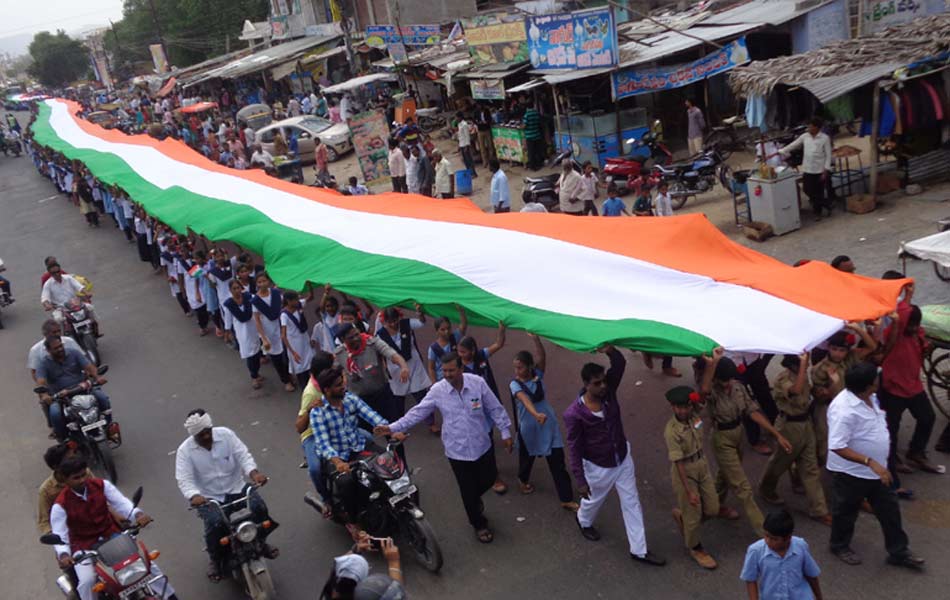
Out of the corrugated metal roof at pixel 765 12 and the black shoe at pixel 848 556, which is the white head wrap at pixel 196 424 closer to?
the black shoe at pixel 848 556

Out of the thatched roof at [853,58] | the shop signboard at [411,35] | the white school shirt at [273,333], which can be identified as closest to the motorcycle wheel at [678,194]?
the thatched roof at [853,58]

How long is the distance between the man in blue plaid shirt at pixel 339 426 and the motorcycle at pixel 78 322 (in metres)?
6.32

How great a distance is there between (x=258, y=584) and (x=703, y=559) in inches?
118

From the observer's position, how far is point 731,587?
5.06 m

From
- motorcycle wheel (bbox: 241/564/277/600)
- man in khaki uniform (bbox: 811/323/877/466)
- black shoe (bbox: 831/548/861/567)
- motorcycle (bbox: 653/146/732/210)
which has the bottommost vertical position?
black shoe (bbox: 831/548/861/567)

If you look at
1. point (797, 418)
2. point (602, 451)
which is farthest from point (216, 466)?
point (797, 418)

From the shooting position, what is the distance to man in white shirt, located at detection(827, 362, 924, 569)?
468cm

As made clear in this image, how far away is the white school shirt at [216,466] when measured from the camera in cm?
555

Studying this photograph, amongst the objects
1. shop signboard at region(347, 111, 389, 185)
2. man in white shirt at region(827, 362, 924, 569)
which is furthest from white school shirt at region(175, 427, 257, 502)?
shop signboard at region(347, 111, 389, 185)

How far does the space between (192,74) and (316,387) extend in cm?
4119

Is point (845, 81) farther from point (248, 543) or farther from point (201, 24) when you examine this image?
point (201, 24)

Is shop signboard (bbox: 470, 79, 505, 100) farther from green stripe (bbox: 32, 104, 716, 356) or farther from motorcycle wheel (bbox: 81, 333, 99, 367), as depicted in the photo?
motorcycle wheel (bbox: 81, 333, 99, 367)

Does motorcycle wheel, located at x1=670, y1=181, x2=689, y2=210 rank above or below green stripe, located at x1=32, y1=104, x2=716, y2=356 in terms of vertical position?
below

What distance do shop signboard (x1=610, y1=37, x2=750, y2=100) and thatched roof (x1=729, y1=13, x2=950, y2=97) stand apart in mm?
2280
